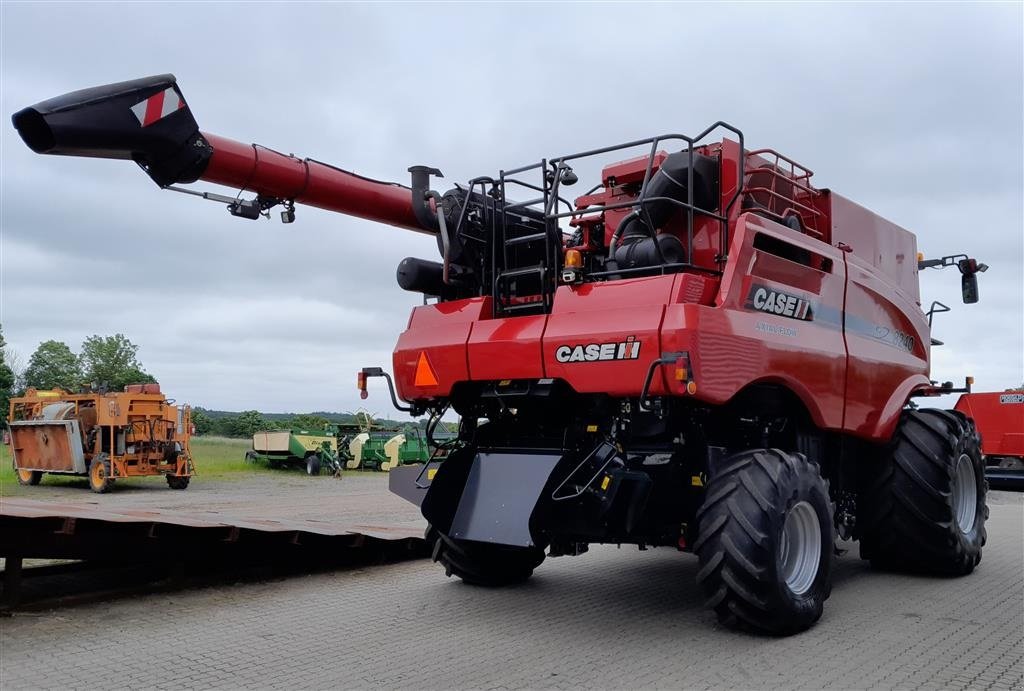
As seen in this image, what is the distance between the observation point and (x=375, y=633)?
20.2ft

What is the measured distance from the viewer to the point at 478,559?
24.4 feet

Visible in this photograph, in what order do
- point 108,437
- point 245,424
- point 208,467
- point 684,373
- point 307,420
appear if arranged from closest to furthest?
1. point 684,373
2. point 108,437
3. point 208,467
4. point 307,420
5. point 245,424

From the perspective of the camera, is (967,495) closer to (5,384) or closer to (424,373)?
(424,373)

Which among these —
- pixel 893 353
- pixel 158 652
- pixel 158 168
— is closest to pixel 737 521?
pixel 893 353

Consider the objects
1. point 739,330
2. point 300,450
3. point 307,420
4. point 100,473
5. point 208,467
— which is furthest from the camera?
point 307,420

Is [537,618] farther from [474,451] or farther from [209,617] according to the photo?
[209,617]

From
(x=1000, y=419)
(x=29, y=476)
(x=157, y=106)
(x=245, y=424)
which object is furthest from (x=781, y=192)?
(x=245, y=424)

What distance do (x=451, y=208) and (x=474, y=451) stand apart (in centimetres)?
213

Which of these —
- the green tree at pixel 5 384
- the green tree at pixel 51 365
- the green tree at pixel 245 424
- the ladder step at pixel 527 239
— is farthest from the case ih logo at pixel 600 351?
the green tree at pixel 51 365

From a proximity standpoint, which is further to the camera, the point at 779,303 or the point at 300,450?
the point at 300,450

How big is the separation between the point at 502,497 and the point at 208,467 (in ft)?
74.6

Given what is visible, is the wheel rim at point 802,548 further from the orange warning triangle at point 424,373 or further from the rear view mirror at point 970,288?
the rear view mirror at point 970,288

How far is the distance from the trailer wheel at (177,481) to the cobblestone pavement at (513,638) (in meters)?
13.4

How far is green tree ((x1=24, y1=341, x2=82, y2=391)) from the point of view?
6266cm
